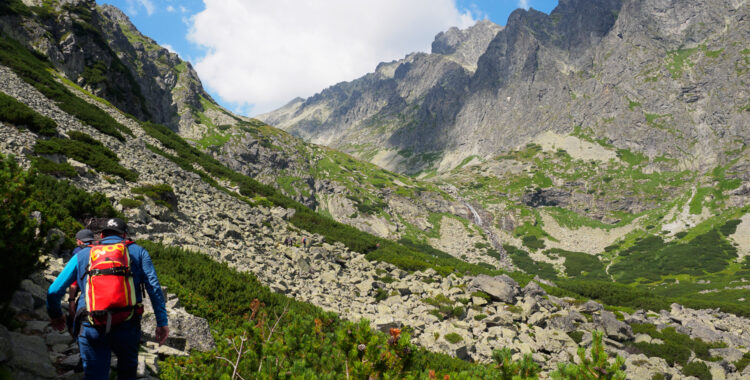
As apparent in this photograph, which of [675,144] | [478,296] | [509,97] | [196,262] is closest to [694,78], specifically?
[675,144]

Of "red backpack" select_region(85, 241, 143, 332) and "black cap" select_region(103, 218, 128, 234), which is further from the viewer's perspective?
"black cap" select_region(103, 218, 128, 234)

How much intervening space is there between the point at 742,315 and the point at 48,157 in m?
58.6

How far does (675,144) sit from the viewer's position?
124 meters

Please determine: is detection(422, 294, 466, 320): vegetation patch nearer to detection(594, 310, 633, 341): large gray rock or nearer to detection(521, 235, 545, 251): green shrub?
detection(594, 310, 633, 341): large gray rock

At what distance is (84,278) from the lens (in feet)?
15.7

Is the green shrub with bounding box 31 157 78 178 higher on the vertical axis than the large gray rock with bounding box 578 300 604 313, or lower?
lower

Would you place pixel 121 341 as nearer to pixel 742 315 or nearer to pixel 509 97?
pixel 742 315

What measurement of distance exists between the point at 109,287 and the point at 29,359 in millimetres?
1265

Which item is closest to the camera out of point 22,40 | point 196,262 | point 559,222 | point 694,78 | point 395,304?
point 196,262

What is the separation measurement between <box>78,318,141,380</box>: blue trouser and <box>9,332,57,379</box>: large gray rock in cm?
43

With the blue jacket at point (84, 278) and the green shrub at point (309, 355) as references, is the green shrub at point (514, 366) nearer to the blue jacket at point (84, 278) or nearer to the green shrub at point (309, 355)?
the green shrub at point (309, 355)

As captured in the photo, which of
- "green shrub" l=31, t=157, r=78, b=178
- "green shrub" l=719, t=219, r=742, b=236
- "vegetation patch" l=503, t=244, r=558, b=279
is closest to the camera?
"green shrub" l=31, t=157, r=78, b=178

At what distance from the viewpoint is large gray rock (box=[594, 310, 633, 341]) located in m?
20.1

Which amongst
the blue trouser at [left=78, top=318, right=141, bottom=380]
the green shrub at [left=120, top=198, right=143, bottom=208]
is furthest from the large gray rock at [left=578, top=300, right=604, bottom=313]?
the green shrub at [left=120, top=198, right=143, bottom=208]
